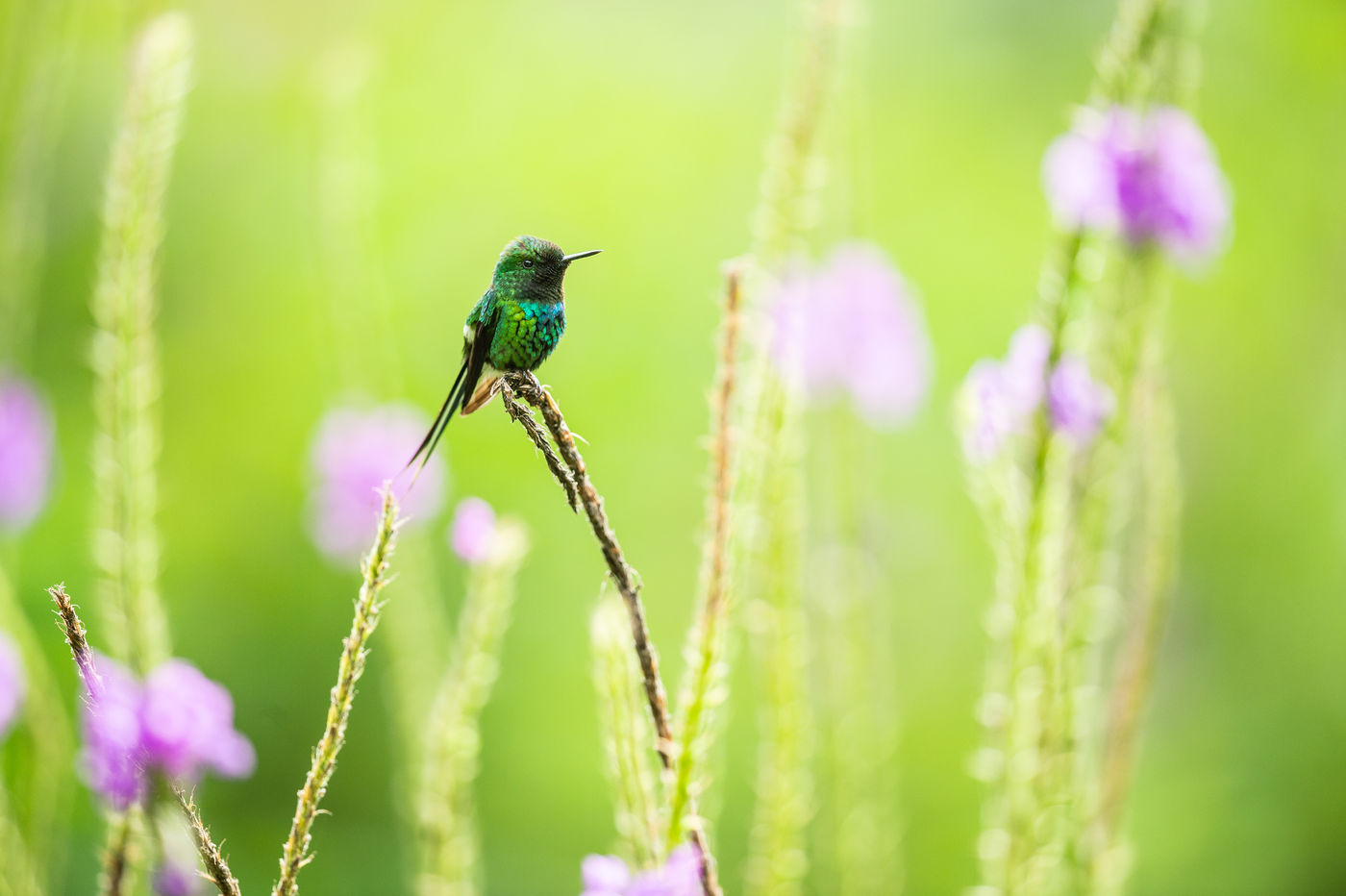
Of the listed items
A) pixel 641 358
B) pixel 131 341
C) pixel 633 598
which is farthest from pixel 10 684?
pixel 641 358

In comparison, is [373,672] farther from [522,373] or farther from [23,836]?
[522,373]

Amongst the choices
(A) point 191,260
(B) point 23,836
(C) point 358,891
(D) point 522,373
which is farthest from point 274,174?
(D) point 522,373

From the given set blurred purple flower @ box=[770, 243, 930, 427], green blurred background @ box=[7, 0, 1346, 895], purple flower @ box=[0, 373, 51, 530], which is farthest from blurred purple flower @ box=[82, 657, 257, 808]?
green blurred background @ box=[7, 0, 1346, 895]

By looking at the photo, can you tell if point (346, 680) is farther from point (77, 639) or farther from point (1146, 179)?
point (1146, 179)

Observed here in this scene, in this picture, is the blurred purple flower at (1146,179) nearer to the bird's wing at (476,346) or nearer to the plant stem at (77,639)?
the bird's wing at (476,346)

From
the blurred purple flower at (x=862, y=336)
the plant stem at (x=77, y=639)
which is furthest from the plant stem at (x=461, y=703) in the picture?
the blurred purple flower at (x=862, y=336)

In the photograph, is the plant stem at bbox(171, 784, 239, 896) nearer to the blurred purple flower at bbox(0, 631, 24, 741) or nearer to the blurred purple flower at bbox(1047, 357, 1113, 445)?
the blurred purple flower at bbox(1047, 357, 1113, 445)
